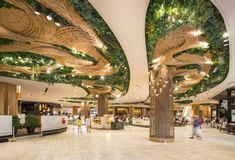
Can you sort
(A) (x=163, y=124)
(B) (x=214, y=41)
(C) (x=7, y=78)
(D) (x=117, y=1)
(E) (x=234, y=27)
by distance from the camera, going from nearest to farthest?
(D) (x=117, y=1) < (E) (x=234, y=27) < (B) (x=214, y=41) < (A) (x=163, y=124) < (C) (x=7, y=78)

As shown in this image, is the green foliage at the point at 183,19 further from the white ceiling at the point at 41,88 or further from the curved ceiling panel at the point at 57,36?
the white ceiling at the point at 41,88

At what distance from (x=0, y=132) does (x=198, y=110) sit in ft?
112

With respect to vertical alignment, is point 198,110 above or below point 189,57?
below

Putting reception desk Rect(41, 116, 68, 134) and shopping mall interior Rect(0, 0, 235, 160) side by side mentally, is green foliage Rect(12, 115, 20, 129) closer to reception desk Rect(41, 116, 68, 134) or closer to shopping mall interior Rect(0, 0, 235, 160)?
shopping mall interior Rect(0, 0, 235, 160)

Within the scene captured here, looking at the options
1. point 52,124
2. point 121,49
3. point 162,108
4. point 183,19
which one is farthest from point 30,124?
point 183,19

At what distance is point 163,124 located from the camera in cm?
1330

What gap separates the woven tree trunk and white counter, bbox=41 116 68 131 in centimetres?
725

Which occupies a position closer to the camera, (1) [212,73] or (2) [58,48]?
(2) [58,48]

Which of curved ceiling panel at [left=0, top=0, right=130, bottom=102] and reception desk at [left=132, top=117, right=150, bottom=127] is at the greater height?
curved ceiling panel at [left=0, top=0, right=130, bottom=102]

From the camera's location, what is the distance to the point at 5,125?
1424 cm

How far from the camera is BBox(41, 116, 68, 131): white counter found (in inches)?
702

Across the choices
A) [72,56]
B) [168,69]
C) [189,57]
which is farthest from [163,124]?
[72,56]

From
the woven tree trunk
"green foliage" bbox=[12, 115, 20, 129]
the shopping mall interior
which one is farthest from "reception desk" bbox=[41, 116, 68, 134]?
the woven tree trunk

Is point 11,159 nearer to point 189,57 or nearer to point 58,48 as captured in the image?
point 58,48
